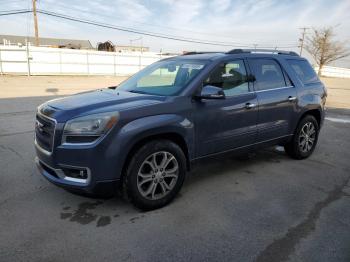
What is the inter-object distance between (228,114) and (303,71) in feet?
7.24

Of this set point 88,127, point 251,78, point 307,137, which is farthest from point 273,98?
point 88,127

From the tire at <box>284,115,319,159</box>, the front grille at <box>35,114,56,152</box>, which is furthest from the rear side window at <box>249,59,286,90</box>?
the front grille at <box>35,114,56,152</box>

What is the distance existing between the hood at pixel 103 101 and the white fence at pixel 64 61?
24.3m

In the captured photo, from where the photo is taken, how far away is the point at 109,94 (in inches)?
166

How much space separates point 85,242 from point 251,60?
3.23 m

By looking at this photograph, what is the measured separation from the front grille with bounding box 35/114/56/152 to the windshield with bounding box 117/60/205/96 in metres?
Answer: 1.26

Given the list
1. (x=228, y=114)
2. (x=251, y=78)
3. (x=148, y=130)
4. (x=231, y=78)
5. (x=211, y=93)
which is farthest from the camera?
(x=251, y=78)

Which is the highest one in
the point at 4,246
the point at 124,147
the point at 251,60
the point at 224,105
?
the point at 251,60

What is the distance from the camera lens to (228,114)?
170 inches

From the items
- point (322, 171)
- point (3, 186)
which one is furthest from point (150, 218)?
point (322, 171)

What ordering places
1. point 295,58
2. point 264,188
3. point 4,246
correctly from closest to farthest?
point 4,246, point 264,188, point 295,58

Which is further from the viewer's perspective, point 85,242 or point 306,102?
point 306,102

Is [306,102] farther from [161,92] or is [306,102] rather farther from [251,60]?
[161,92]

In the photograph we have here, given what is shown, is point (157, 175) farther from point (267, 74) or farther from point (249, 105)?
point (267, 74)
